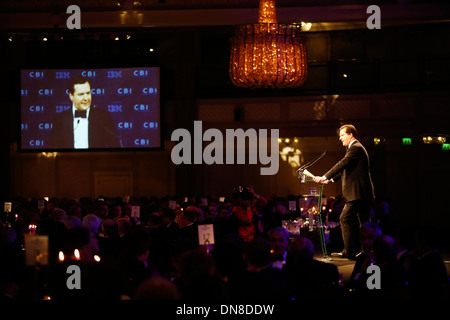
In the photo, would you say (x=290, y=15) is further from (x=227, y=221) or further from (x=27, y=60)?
(x=27, y=60)

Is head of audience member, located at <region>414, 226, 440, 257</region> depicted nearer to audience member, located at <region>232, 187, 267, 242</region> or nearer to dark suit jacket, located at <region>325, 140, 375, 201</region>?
dark suit jacket, located at <region>325, 140, 375, 201</region>

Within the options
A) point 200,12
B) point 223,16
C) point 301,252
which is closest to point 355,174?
point 301,252

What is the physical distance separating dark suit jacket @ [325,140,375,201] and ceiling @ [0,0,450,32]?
6545mm

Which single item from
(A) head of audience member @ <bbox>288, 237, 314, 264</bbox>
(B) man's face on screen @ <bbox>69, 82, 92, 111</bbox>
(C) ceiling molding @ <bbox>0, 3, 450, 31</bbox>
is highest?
(C) ceiling molding @ <bbox>0, 3, 450, 31</bbox>

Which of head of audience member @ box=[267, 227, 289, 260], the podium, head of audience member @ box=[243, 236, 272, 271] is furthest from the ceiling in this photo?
head of audience member @ box=[243, 236, 272, 271]

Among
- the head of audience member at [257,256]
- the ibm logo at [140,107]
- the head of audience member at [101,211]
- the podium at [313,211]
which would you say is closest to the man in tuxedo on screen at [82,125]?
the ibm logo at [140,107]

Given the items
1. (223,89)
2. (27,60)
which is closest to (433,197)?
(223,89)

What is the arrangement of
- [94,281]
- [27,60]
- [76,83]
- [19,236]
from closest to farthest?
[94,281] < [19,236] < [76,83] < [27,60]

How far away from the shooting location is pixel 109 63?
15062 mm

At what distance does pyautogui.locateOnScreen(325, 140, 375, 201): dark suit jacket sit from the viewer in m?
7.91

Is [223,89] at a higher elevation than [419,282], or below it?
higher

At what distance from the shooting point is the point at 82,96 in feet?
49.9

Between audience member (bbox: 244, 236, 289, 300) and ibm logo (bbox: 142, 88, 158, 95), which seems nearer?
audience member (bbox: 244, 236, 289, 300)
